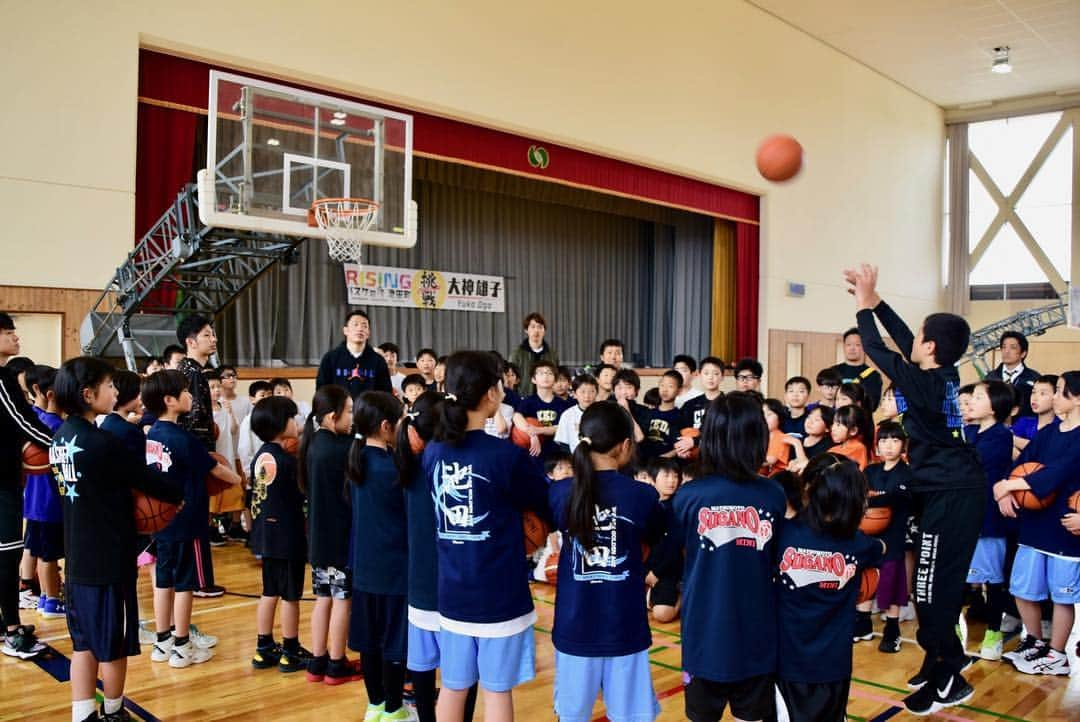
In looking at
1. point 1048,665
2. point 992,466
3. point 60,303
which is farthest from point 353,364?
point 1048,665

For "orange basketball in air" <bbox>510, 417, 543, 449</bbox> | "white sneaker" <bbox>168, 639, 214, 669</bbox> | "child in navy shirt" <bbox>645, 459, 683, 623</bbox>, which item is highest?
"orange basketball in air" <bbox>510, 417, 543, 449</bbox>

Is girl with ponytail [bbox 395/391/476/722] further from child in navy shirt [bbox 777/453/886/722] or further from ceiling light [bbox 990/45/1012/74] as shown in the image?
ceiling light [bbox 990/45/1012/74]

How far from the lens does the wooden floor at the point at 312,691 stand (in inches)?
144

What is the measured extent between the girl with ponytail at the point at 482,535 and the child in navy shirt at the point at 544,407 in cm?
331

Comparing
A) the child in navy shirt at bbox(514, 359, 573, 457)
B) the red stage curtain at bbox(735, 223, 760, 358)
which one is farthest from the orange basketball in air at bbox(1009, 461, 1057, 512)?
the red stage curtain at bbox(735, 223, 760, 358)

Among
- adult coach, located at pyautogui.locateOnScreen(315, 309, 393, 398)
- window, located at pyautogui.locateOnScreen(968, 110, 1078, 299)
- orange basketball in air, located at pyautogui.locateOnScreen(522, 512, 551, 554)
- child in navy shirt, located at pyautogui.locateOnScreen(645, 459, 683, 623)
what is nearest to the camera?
orange basketball in air, located at pyautogui.locateOnScreen(522, 512, 551, 554)

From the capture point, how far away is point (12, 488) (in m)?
4.14

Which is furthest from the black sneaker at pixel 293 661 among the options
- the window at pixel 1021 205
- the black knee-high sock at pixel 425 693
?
the window at pixel 1021 205

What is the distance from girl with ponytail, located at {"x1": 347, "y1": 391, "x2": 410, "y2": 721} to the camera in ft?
A: 10.8

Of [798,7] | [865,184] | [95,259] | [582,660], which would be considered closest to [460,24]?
[95,259]

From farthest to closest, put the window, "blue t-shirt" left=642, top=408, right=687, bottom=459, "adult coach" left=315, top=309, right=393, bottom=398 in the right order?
the window, "blue t-shirt" left=642, top=408, right=687, bottom=459, "adult coach" left=315, top=309, right=393, bottom=398

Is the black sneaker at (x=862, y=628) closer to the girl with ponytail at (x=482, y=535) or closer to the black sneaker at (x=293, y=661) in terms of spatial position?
the girl with ponytail at (x=482, y=535)

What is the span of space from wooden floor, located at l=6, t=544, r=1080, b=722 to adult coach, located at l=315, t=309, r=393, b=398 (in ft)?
5.24

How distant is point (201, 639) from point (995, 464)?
4.38 meters
